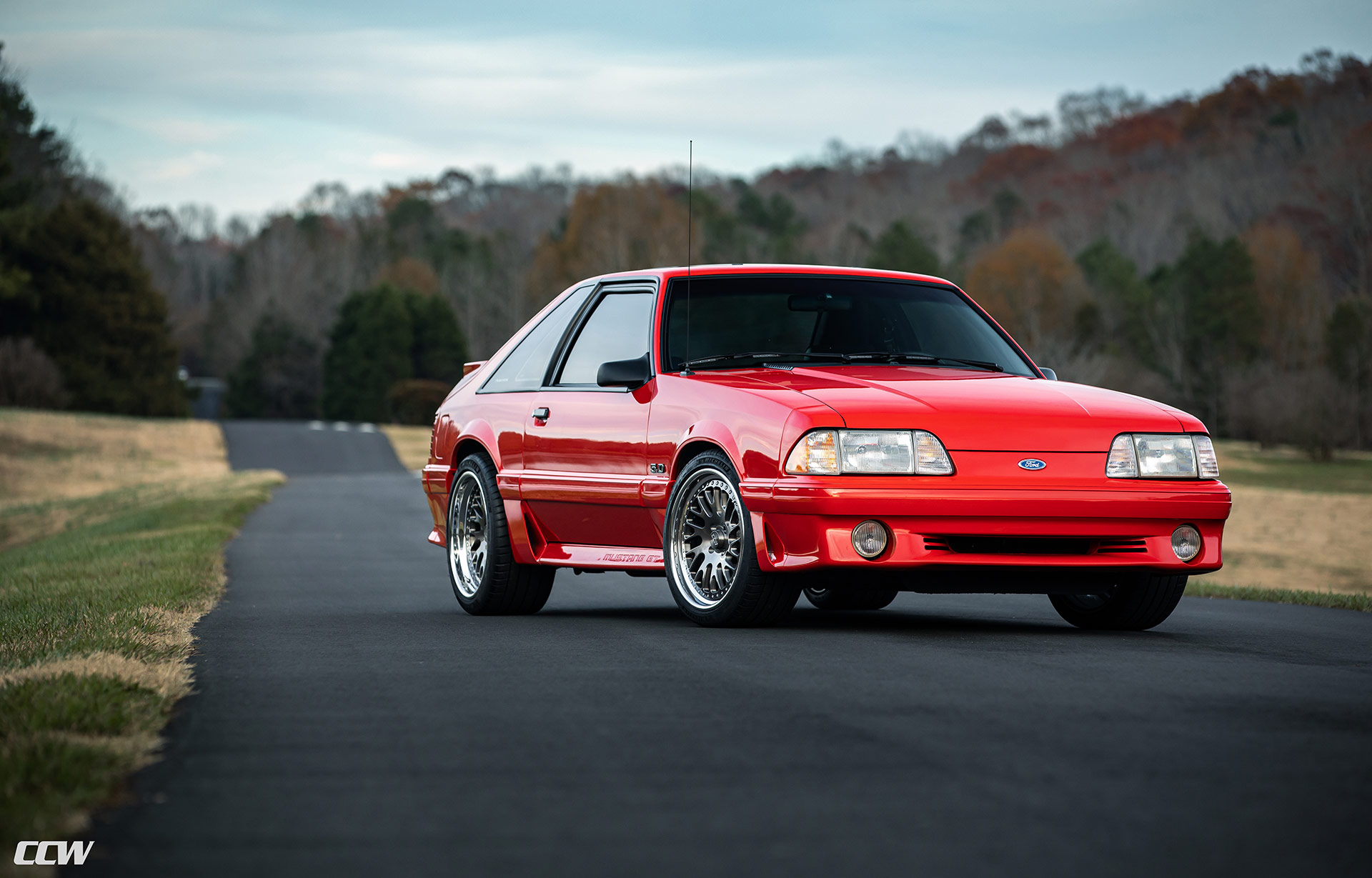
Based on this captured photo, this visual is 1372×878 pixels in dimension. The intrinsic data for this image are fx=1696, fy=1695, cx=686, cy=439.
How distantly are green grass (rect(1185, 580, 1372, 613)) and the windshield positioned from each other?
3578mm

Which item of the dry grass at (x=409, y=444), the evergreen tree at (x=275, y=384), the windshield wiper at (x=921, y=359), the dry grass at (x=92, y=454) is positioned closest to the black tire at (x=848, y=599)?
the windshield wiper at (x=921, y=359)

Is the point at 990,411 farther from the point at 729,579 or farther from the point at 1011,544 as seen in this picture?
the point at 729,579

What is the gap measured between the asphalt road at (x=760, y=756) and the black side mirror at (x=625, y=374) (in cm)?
120

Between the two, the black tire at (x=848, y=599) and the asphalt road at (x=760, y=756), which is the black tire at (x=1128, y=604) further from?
the black tire at (x=848, y=599)

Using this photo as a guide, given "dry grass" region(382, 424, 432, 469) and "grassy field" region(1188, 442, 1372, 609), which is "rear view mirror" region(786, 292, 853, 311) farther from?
"dry grass" region(382, 424, 432, 469)

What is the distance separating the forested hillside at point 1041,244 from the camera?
251 feet

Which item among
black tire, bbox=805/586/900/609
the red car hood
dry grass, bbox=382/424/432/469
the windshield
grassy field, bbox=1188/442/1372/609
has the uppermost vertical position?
the windshield

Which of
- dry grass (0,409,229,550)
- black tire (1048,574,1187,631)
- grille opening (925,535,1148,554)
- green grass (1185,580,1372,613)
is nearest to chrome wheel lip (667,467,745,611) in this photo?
grille opening (925,535,1148,554)

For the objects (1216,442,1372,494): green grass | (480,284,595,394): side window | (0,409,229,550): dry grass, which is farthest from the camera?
(1216,442,1372,494): green grass

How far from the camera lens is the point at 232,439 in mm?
59531

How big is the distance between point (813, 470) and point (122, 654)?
9.32ft

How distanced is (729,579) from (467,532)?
2392 millimetres

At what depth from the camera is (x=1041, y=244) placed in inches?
3686

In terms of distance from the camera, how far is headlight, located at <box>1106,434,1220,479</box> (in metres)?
7.29
